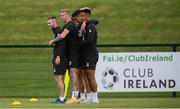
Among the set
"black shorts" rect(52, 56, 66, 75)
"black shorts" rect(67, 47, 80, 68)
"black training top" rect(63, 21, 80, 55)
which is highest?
"black training top" rect(63, 21, 80, 55)

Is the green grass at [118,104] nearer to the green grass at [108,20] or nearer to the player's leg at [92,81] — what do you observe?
the player's leg at [92,81]

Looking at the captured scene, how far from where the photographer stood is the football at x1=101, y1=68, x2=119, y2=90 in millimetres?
19828

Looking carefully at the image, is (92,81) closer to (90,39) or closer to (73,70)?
(73,70)

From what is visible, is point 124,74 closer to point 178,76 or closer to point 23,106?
point 178,76

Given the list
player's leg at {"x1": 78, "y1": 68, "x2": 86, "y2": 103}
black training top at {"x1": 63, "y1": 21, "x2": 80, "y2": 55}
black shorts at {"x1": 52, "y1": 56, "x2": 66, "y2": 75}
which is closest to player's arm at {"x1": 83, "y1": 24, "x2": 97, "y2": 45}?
black training top at {"x1": 63, "y1": 21, "x2": 80, "y2": 55}

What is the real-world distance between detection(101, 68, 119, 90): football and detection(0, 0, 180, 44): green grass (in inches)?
592

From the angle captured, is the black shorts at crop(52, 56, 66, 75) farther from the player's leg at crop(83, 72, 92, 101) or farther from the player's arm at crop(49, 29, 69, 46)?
the player's leg at crop(83, 72, 92, 101)

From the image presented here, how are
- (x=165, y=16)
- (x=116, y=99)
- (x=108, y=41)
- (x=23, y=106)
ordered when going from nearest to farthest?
(x=23, y=106) → (x=116, y=99) → (x=108, y=41) → (x=165, y=16)

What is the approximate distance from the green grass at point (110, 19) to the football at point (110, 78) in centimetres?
1504

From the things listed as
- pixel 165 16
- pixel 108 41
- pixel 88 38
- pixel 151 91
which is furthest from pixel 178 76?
pixel 165 16

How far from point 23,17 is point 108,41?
509cm

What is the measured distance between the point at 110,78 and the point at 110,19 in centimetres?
1780

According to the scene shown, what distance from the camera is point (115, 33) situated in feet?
119

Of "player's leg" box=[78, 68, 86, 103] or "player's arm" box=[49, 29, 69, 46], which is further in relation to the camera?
"player's leg" box=[78, 68, 86, 103]
